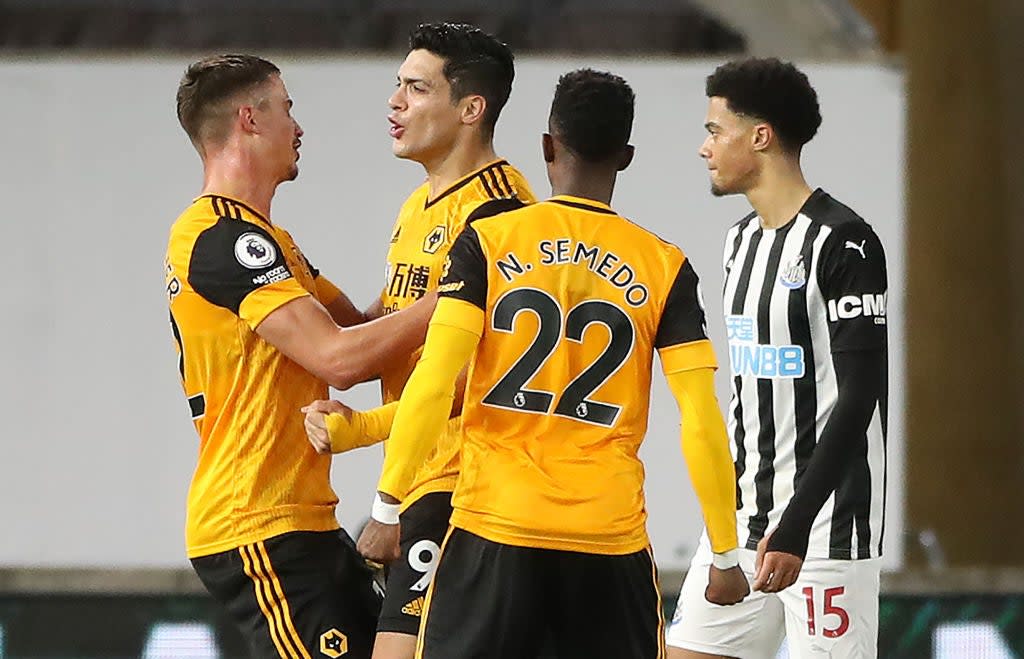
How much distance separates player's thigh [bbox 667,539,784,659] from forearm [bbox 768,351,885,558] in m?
0.39

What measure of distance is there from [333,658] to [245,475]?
1.49 ft

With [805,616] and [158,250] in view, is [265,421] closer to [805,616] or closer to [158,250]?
[805,616]

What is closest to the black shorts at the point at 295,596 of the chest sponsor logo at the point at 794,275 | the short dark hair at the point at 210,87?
the short dark hair at the point at 210,87

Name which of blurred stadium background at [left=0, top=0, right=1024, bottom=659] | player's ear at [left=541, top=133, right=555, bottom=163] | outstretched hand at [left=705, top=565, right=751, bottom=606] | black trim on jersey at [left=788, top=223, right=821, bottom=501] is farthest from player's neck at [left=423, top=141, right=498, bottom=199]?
blurred stadium background at [left=0, top=0, right=1024, bottom=659]

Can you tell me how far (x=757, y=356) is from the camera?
427 cm

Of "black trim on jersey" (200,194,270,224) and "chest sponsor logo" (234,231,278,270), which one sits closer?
"chest sponsor logo" (234,231,278,270)

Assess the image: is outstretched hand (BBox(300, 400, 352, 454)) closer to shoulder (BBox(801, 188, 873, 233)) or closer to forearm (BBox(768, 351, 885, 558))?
forearm (BBox(768, 351, 885, 558))

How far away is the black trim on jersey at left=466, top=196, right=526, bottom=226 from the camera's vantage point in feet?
12.1

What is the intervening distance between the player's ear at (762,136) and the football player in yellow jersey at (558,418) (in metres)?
0.81

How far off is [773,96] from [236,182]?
140cm

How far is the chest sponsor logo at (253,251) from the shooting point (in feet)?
12.2

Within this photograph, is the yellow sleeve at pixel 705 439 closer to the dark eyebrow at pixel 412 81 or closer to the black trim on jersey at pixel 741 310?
the black trim on jersey at pixel 741 310

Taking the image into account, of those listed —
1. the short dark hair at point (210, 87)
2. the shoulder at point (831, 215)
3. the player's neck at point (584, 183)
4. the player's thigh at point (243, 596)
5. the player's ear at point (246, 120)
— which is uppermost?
the short dark hair at point (210, 87)

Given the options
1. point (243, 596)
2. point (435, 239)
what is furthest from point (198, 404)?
point (435, 239)
